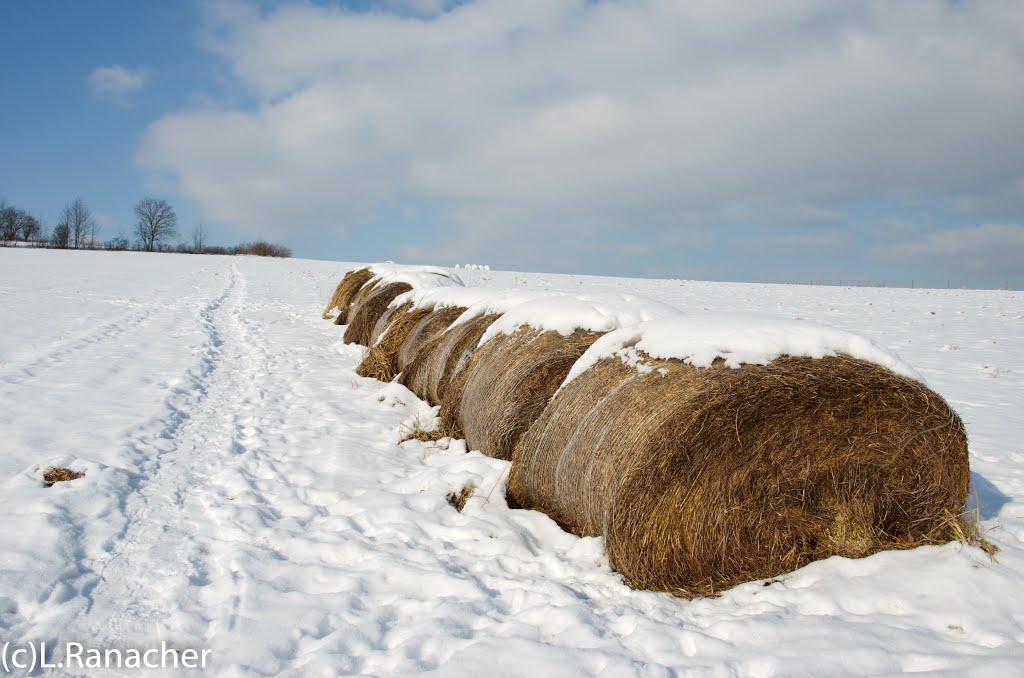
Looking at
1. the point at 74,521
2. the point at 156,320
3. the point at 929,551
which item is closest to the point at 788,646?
the point at 929,551

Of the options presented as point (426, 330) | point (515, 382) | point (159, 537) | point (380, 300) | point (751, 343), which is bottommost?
point (159, 537)

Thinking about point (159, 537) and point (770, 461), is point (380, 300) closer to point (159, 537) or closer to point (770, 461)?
point (159, 537)

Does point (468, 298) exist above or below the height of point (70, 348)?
above

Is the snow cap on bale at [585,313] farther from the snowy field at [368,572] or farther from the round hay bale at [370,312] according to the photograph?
the round hay bale at [370,312]

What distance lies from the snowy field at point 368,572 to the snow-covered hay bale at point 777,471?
17 cm

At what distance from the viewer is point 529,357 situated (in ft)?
17.0

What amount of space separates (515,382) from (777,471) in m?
2.27

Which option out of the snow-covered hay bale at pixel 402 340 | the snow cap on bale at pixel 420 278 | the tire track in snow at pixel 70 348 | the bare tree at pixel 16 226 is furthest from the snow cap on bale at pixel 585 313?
the bare tree at pixel 16 226

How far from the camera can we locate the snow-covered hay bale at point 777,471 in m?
3.37

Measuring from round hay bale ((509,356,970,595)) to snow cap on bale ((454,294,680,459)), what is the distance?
1622mm

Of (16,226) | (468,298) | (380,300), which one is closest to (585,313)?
(468,298)

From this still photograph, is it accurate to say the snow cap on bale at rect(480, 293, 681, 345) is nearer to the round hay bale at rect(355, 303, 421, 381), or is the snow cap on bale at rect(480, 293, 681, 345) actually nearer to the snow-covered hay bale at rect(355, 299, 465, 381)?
the snow-covered hay bale at rect(355, 299, 465, 381)

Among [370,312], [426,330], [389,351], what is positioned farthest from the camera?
[370,312]

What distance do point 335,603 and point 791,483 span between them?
2558 millimetres
